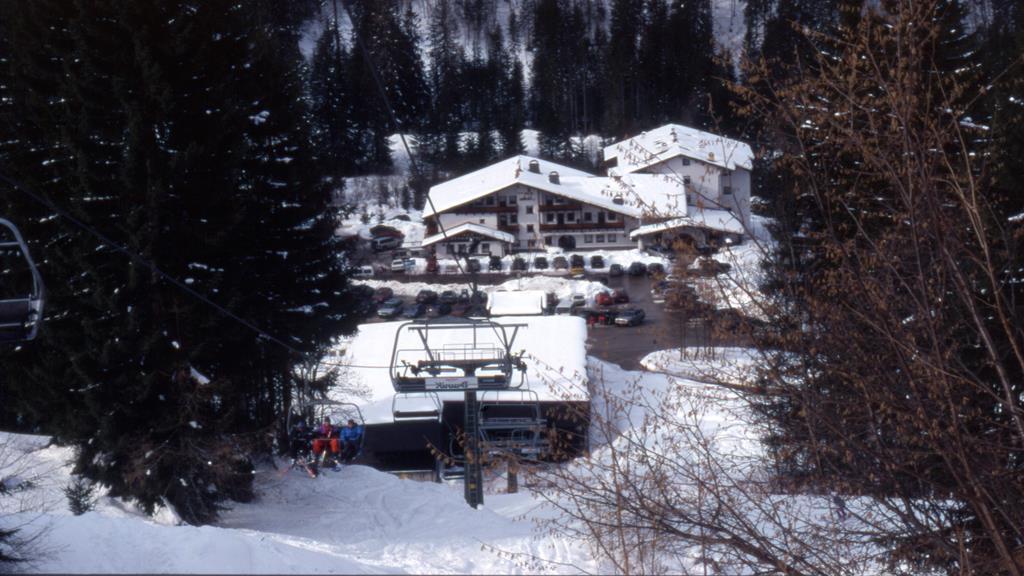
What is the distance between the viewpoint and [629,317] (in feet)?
82.9

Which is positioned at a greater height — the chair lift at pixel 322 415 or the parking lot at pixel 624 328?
the parking lot at pixel 624 328

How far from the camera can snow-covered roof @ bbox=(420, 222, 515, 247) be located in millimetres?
29672

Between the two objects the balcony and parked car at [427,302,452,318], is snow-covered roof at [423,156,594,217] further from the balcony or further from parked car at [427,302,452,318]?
parked car at [427,302,452,318]

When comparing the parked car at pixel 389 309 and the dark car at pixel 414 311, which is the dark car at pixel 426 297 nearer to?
the dark car at pixel 414 311

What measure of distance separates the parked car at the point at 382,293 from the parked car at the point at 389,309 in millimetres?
391

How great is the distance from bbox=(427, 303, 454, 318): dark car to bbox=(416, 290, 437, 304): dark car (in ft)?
1.05

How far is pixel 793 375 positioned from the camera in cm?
457

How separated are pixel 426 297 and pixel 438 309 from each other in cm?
141

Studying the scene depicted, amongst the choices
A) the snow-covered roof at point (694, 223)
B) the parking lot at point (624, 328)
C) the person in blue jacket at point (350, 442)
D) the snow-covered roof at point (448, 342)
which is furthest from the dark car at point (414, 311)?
the snow-covered roof at point (694, 223)

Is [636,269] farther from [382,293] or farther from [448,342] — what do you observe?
[448,342]

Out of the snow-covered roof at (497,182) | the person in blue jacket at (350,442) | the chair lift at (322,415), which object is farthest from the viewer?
the snow-covered roof at (497,182)

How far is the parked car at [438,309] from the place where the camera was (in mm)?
25812

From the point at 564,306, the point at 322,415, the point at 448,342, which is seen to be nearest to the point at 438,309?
the point at 564,306

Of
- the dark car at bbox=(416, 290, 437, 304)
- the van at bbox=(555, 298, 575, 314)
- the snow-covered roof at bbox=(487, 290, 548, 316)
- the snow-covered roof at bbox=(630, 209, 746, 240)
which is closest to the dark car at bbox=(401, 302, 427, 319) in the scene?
the dark car at bbox=(416, 290, 437, 304)
